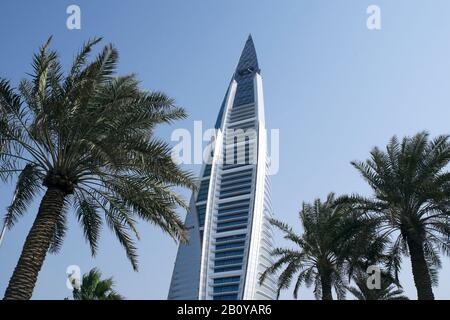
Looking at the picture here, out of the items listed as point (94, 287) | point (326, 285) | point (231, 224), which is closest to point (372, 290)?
point (326, 285)

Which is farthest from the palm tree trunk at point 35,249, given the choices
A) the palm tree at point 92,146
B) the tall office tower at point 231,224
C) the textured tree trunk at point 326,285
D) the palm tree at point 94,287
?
the tall office tower at point 231,224

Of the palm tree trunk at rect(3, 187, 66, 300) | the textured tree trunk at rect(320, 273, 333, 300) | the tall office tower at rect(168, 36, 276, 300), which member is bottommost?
the palm tree trunk at rect(3, 187, 66, 300)

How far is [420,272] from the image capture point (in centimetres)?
1739

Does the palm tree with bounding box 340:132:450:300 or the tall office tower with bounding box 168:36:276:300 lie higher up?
the tall office tower with bounding box 168:36:276:300

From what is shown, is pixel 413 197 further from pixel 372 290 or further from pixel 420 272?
pixel 372 290

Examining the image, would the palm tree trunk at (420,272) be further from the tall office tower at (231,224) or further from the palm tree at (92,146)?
the tall office tower at (231,224)

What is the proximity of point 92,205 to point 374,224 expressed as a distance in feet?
39.8

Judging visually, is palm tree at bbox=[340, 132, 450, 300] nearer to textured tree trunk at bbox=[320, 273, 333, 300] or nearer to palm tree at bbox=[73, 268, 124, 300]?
textured tree trunk at bbox=[320, 273, 333, 300]

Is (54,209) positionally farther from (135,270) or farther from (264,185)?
(264,185)

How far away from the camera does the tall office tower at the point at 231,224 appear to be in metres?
132

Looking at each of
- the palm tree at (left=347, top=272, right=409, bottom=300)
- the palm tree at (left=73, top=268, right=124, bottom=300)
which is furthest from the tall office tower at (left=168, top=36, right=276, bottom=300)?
the palm tree at (left=73, top=268, right=124, bottom=300)

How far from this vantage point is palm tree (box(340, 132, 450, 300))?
694 inches

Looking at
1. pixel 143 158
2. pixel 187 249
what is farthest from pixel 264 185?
pixel 143 158

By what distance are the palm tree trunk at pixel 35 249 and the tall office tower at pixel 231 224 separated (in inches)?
4597
